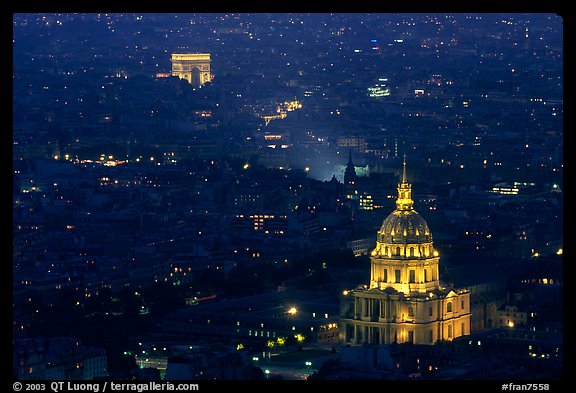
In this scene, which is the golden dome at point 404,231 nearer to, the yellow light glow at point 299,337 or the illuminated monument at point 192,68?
the yellow light glow at point 299,337

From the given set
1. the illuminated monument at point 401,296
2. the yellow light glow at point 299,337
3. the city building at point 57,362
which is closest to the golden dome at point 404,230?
the illuminated monument at point 401,296

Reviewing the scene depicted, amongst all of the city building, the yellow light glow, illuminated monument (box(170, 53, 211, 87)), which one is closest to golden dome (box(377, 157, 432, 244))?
the yellow light glow

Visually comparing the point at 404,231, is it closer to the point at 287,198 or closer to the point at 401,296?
the point at 401,296

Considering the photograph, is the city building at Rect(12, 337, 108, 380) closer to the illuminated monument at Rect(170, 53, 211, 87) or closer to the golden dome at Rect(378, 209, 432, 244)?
the golden dome at Rect(378, 209, 432, 244)

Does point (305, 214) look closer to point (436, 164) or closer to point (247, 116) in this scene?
point (436, 164)

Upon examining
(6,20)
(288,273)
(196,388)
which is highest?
(6,20)

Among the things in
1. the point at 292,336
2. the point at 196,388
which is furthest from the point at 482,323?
the point at 196,388
